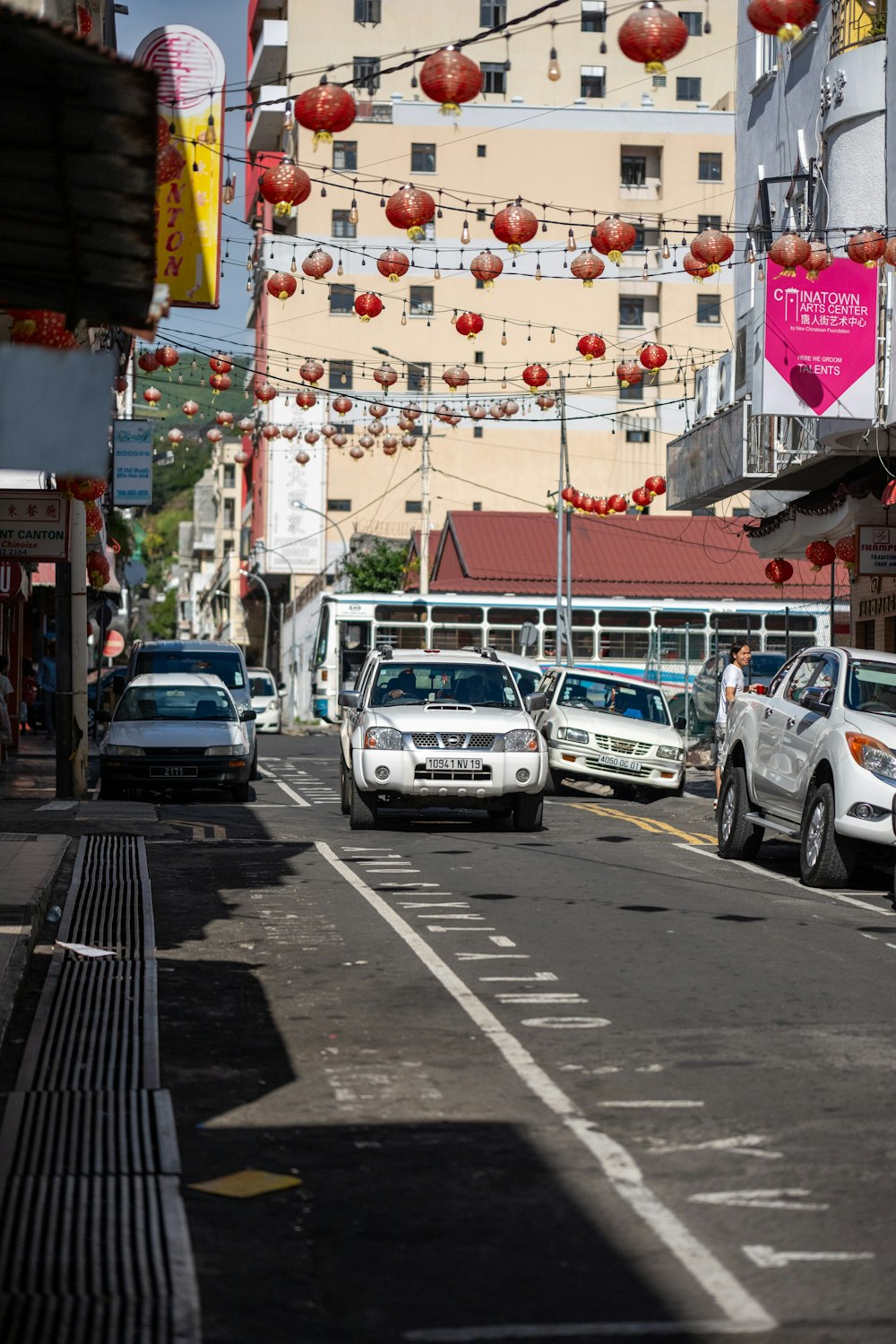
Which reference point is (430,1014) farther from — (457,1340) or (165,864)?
(165,864)

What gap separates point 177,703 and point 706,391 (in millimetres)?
10497

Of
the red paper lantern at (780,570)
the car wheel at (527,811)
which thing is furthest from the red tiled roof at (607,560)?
the car wheel at (527,811)

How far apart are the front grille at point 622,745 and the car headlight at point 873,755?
10.3 meters

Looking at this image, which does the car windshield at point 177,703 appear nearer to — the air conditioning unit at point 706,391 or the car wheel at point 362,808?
the car wheel at point 362,808

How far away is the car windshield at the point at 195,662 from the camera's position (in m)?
30.3

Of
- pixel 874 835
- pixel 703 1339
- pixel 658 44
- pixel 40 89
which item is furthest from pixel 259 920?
pixel 703 1339

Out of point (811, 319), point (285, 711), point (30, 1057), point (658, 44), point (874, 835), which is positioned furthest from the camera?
point (285, 711)

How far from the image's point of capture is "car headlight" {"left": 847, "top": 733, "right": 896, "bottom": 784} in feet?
46.6

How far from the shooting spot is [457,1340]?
4.55m

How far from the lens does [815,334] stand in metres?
22.2

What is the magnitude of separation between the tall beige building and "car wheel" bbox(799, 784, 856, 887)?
60450 millimetres

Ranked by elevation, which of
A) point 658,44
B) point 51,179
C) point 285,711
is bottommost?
point 285,711

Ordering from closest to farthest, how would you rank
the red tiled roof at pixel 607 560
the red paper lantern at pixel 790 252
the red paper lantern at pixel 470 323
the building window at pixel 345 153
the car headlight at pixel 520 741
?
the car headlight at pixel 520 741 < the red paper lantern at pixel 790 252 < the red paper lantern at pixel 470 323 < the red tiled roof at pixel 607 560 < the building window at pixel 345 153

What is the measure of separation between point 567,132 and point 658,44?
69116 millimetres
